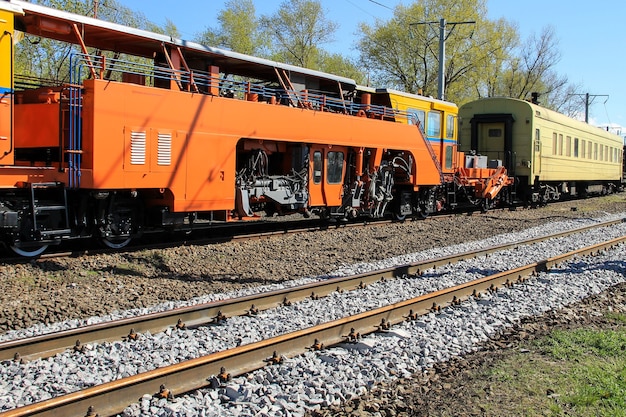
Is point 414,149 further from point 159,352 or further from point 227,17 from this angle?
point 227,17

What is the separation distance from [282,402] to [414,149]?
1252cm

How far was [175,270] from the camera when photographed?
9156mm

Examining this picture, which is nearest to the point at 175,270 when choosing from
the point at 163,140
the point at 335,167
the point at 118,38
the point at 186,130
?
the point at 163,140

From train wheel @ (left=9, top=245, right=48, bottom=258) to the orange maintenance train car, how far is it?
0.03m

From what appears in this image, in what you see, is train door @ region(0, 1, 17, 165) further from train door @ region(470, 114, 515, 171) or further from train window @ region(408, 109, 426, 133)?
train door @ region(470, 114, 515, 171)

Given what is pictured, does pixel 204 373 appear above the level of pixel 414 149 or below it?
below

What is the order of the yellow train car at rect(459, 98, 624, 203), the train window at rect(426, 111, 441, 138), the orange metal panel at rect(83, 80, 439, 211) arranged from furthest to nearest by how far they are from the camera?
the yellow train car at rect(459, 98, 624, 203), the train window at rect(426, 111, 441, 138), the orange metal panel at rect(83, 80, 439, 211)

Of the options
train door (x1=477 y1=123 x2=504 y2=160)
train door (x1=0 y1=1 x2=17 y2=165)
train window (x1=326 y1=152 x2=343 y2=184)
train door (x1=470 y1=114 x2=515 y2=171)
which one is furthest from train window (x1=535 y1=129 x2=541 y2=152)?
train door (x1=0 y1=1 x2=17 y2=165)

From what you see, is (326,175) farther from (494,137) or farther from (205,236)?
(494,137)

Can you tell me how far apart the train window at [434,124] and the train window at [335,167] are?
15.1 ft

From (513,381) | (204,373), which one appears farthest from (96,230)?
(513,381)

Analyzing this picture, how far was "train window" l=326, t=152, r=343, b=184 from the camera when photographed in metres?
13.5

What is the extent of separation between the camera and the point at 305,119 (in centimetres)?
1234

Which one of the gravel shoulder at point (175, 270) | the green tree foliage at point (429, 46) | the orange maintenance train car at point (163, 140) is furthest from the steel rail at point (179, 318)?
the green tree foliage at point (429, 46)
